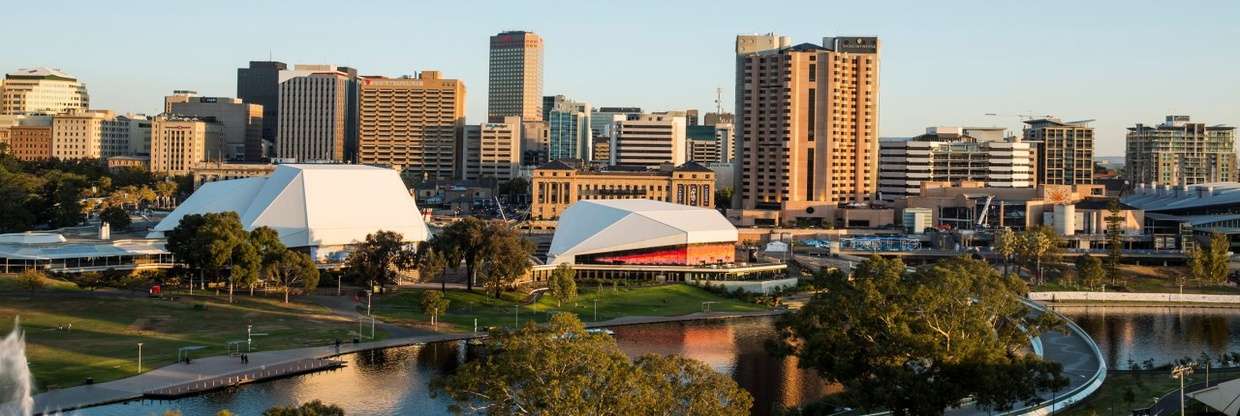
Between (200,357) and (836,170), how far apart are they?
9619cm

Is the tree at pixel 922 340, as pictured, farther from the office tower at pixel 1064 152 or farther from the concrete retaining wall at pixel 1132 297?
the office tower at pixel 1064 152

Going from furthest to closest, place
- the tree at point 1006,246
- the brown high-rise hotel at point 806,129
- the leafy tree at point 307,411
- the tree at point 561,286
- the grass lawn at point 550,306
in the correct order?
1. the brown high-rise hotel at point 806,129
2. the tree at point 1006,246
3. the tree at point 561,286
4. the grass lawn at point 550,306
5. the leafy tree at point 307,411

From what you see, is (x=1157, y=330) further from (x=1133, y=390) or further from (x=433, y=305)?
(x=433, y=305)

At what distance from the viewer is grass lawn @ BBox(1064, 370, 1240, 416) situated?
48.5 m

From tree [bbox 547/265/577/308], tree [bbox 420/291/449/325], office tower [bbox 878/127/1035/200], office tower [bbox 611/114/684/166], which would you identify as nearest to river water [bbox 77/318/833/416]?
tree [bbox 420/291/449/325]

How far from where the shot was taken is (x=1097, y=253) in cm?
11462

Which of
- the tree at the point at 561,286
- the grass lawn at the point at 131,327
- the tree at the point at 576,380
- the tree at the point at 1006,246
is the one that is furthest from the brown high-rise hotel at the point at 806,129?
the tree at the point at 576,380

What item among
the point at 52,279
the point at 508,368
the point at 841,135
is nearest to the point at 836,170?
the point at 841,135

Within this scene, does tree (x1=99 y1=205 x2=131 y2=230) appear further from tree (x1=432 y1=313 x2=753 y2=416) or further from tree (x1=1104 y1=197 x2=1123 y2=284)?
tree (x1=432 y1=313 x2=753 y2=416)

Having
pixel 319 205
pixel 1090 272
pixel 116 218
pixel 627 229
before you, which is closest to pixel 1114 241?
pixel 1090 272

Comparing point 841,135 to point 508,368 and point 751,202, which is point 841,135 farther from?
point 508,368

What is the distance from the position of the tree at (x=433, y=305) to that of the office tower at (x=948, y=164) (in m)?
90.5

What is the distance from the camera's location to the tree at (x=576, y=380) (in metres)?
35.7

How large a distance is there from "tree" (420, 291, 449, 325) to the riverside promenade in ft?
9.54
